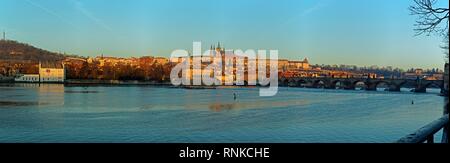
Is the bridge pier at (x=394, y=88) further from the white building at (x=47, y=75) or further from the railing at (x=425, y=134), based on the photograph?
the railing at (x=425, y=134)

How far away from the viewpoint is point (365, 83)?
Answer: 2189 inches

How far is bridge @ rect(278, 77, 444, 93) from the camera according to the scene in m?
48.5

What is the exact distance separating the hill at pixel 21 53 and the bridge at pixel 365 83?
36911 millimetres

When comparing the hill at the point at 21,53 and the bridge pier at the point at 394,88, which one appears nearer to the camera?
the bridge pier at the point at 394,88

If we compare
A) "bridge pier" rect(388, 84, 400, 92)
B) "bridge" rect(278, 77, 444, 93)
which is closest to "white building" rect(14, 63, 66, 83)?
"bridge" rect(278, 77, 444, 93)

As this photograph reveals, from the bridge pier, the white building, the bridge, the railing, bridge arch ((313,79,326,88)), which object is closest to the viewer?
the railing

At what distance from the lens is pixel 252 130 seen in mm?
12016

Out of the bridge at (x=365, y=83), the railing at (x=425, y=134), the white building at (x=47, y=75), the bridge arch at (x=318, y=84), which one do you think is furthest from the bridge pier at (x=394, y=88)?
the railing at (x=425, y=134)

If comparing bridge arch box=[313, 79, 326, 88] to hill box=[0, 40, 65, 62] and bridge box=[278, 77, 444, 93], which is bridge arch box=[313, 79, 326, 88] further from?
hill box=[0, 40, 65, 62]

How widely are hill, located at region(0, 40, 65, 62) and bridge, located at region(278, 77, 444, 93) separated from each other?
36.9m

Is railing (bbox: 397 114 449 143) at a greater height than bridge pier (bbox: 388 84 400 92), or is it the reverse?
railing (bbox: 397 114 449 143)

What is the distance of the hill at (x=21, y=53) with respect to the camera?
69750 mm

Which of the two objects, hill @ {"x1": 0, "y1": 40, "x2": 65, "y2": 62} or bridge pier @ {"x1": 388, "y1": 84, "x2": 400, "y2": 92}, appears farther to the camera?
hill @ {"x1": 0, "y1": 40, "x2": 65, "y2": 62}
